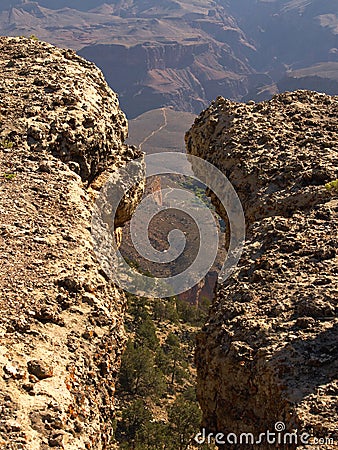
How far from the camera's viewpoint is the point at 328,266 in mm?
10336

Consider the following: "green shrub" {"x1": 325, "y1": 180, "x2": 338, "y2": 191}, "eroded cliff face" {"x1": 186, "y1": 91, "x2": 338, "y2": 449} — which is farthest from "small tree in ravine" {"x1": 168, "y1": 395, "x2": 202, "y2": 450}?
"green shrub" {"x1": 325, "y1": 180, "x2": 338, "y2": 191}

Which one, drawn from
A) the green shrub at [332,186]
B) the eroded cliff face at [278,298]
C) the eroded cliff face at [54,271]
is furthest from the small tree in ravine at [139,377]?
the green shrub at [332,186]

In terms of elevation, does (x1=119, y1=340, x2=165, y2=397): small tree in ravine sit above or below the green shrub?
above

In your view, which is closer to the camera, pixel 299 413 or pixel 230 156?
pixel 299 413

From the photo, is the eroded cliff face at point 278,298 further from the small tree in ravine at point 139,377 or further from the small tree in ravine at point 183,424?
the small tree in ravine at point 139,377

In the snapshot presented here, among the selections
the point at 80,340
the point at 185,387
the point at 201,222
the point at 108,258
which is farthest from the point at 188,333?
the point at 80,340

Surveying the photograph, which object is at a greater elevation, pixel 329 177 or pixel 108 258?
pixel 329 177

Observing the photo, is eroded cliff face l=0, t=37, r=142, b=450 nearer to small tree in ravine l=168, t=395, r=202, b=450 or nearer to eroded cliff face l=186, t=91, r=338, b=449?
eroded cliff face l=186, t=91, r=338, b=449

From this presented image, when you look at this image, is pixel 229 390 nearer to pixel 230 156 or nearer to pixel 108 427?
pixel 108 427

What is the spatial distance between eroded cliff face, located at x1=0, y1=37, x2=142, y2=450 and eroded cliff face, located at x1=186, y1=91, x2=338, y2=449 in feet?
7.30

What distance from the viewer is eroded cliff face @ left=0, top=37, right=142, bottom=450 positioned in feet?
24.7

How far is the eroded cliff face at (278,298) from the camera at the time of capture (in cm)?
820

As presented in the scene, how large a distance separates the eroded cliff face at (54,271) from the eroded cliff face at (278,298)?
2.23 meters

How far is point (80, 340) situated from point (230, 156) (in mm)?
8293
